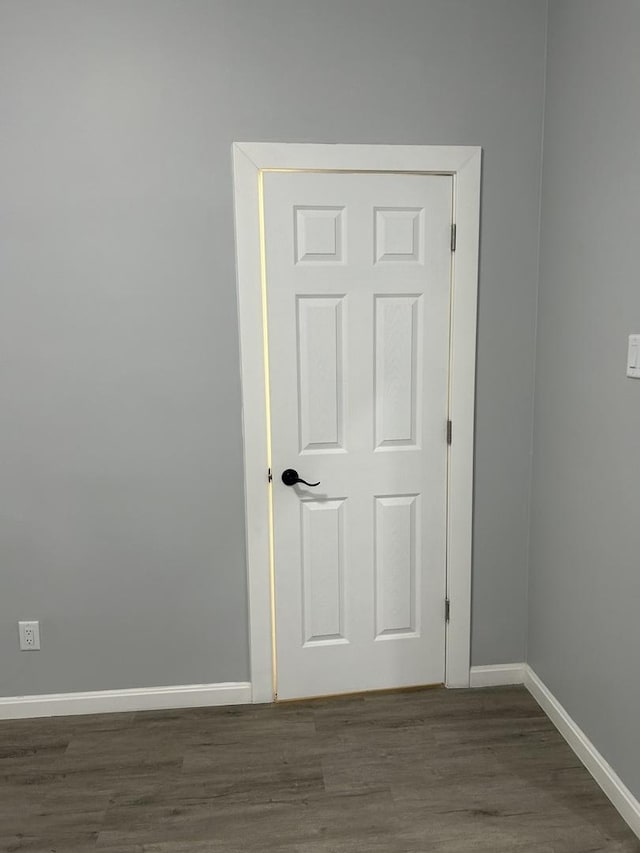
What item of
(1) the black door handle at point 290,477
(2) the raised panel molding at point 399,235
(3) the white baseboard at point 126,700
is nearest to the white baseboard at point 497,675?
(3) the white baseboard at point 126,700

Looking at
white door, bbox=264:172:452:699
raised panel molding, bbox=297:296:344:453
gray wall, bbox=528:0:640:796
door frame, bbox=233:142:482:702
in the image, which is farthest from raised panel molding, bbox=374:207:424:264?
gray wall, bbox=528:0:640:796

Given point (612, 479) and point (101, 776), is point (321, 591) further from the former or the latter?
point (612, 479)

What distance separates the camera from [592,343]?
2.20 m

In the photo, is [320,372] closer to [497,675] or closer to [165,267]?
[165,267]

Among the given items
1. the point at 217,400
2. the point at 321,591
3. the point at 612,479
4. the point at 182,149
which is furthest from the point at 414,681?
the point at 182,149

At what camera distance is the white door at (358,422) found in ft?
8.07

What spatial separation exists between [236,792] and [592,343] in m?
1.83

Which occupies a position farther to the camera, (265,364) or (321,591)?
(321,591)

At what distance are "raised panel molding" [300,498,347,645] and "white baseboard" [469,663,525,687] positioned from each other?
0.56 m

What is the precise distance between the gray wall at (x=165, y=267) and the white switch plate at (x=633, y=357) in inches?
26.3

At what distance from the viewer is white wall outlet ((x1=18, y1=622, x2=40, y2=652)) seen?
2555mm

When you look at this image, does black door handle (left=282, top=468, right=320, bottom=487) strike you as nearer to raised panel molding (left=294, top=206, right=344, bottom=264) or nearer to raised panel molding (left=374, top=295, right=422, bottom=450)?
raised panel molding (left=374, top=295, right=422, bottom=450)

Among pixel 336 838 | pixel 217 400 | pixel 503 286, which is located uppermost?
pixel 503 286

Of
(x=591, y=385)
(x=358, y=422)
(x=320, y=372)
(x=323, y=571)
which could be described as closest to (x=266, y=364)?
(x=320, y=372)
